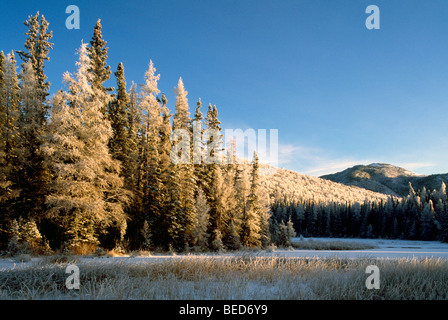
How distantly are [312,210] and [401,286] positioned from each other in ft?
370

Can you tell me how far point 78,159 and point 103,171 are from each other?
6.99 ft

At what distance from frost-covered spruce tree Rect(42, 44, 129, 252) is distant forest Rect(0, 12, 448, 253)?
8 centimetres

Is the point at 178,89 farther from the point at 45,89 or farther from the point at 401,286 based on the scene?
the point at 401,286

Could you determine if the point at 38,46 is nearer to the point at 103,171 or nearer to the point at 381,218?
the point at 103,171

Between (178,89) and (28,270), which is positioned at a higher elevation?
(178,89)

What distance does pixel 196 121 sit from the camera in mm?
36688

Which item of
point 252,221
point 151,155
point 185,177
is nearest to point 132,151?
point 151,155

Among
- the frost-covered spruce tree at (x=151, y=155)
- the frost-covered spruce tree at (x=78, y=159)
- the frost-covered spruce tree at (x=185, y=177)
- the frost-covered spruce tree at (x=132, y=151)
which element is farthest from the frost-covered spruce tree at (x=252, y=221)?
the frost-covered spruce tree at (x=78, y=159)

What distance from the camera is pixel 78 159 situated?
1867 centimetres

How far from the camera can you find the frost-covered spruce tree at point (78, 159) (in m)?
17.7

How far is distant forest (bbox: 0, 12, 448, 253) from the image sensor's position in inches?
713

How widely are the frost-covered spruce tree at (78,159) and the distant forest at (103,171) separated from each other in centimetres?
8

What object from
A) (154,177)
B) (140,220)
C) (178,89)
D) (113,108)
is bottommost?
(140,220)
